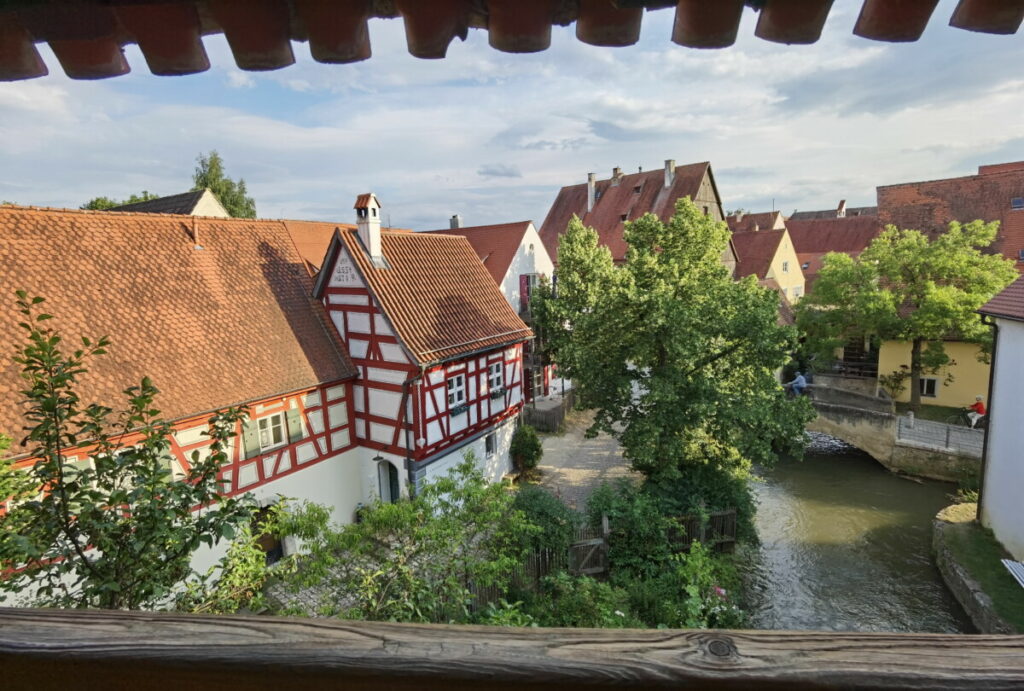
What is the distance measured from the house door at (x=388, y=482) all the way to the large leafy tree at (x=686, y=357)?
5.01m

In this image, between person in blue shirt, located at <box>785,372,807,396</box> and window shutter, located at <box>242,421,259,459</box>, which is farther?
person in blue shirt, located at <box>785,372,807,396</box>

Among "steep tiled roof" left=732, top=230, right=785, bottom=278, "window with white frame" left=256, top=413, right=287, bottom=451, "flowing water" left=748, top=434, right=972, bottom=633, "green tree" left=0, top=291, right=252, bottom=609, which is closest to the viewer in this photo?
"green tree" left=0, top=291, right=252, bottom=609

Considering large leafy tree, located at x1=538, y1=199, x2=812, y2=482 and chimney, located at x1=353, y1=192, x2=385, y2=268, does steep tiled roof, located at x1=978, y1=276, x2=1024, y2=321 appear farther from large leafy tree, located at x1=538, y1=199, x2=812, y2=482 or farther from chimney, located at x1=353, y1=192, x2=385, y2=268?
chimney, located at x1=353, y1=192, x2=385, y2=268

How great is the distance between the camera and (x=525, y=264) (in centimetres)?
2239

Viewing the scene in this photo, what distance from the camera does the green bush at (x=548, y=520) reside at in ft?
35.6

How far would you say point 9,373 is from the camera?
8.30 m

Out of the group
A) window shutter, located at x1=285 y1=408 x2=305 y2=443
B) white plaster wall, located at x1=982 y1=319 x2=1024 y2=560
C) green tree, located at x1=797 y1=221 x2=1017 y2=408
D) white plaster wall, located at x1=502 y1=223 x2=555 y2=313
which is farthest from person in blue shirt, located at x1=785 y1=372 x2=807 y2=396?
window shutter, located at x1=285 y1=408 x2=305 y2=443

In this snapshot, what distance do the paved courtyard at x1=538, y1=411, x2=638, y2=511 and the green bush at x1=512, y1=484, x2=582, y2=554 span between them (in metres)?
2.54

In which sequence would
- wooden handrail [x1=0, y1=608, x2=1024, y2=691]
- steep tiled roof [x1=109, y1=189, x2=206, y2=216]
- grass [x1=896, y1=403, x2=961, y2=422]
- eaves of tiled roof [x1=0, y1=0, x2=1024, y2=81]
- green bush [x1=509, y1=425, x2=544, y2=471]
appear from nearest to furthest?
1. wooden handrail [x1=0, y1=608, x2=1024, y2=691]
2. eaves of tiled roof [x1=0, y1=0, x2=1024, y2=81]
3. green bush [x1=509, y1=425, x2=544, y2=471]
4. grass [x1=896, y1=403, x2=961, y2=422]
5. steep tiled roof [x1=109, y1=189, x2=206, y2=216]

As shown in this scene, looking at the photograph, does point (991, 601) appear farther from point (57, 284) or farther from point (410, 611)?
point (57, 284)

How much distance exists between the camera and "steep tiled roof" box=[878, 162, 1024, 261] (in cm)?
2455

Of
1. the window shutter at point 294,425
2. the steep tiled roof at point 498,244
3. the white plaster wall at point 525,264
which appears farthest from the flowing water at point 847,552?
the steep tiled roof at point 498,244

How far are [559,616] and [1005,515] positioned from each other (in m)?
10.5

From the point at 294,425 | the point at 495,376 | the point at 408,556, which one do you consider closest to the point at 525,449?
the point at 495,376
